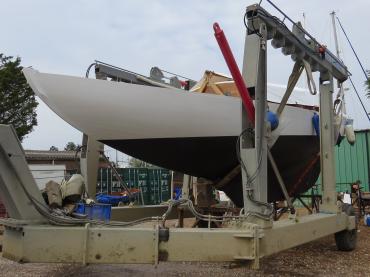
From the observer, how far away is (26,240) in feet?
10.8

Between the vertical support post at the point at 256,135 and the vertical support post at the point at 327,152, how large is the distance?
2.00 metres

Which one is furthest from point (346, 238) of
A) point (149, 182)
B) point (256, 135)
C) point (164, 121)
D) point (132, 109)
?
point (149, 182)

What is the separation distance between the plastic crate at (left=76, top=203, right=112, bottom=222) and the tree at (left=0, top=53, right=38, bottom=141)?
1333 cm

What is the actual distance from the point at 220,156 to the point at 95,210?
5.61ft

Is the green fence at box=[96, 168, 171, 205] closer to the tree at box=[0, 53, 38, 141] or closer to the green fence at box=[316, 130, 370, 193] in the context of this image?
the tree at box=[0, 53, 38, 141]

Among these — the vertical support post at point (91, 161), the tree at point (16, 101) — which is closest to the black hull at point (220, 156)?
the vertical support post at point (91, 161)

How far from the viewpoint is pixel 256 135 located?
12.5ft

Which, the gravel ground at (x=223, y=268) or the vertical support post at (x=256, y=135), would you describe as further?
the gravel ground at (x=223, y=268)

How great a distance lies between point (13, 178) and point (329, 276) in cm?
331

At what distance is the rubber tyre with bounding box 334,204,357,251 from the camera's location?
232 inches

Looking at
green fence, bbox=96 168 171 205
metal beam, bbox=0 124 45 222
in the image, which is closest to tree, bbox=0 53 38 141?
green fence, bbox=96 168 171 205

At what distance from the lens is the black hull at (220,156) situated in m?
4.91

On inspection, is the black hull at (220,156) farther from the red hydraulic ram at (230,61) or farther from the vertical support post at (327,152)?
the red hydraulic ram at (230,61)

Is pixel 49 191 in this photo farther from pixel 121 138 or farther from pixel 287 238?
pixel 287 238
